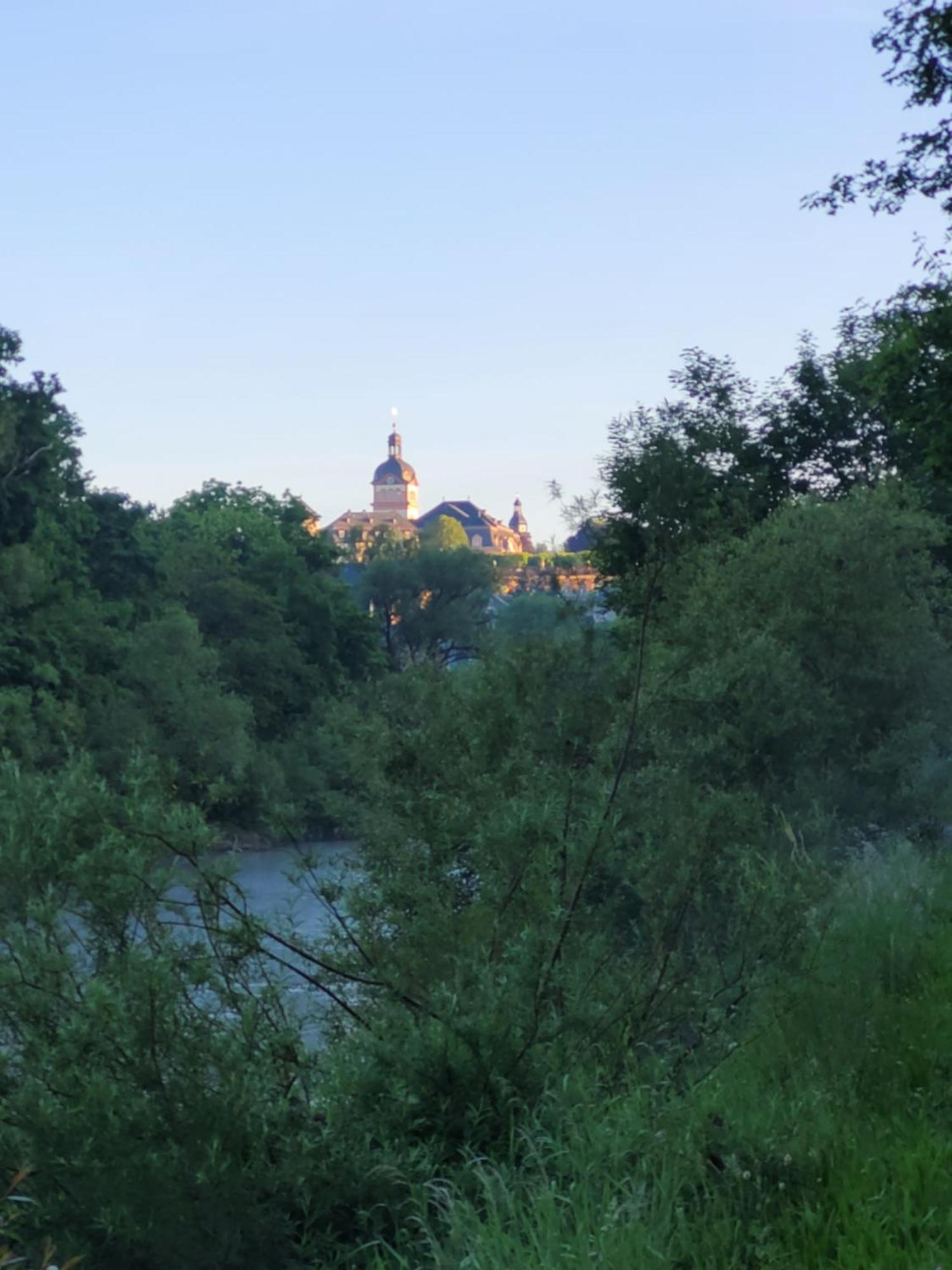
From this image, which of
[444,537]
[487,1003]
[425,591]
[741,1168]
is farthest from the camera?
[444,537]

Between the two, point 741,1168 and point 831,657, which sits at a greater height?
point 831,657

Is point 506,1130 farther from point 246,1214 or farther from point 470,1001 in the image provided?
point 246,1214

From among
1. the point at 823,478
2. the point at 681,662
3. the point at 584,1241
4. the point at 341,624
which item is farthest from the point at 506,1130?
the point at 341,624

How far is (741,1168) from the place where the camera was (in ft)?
15.6

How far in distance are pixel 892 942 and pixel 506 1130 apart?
10.1ft

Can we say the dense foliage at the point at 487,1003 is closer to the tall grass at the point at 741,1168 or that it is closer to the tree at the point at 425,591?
the tall grass at the point at 741,1168

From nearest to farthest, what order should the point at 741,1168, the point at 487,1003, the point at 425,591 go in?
the point at 741,1168 < the point at 487,1003 < the point at 425,591

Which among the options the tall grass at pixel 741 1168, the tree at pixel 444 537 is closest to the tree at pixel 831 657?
the tall grass at pixel 741 1168

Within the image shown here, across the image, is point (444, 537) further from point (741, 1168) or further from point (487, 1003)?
point (741, 1168)

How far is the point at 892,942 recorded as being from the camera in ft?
27.7

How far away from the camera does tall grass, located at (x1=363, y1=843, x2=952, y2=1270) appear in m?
4.37

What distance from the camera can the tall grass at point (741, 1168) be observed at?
14.3ft

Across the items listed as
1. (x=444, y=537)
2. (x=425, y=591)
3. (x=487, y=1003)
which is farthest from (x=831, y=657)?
(x=444, y=537)

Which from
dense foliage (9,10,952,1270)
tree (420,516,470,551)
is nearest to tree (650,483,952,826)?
dense foliage (9,10,952,1270)
